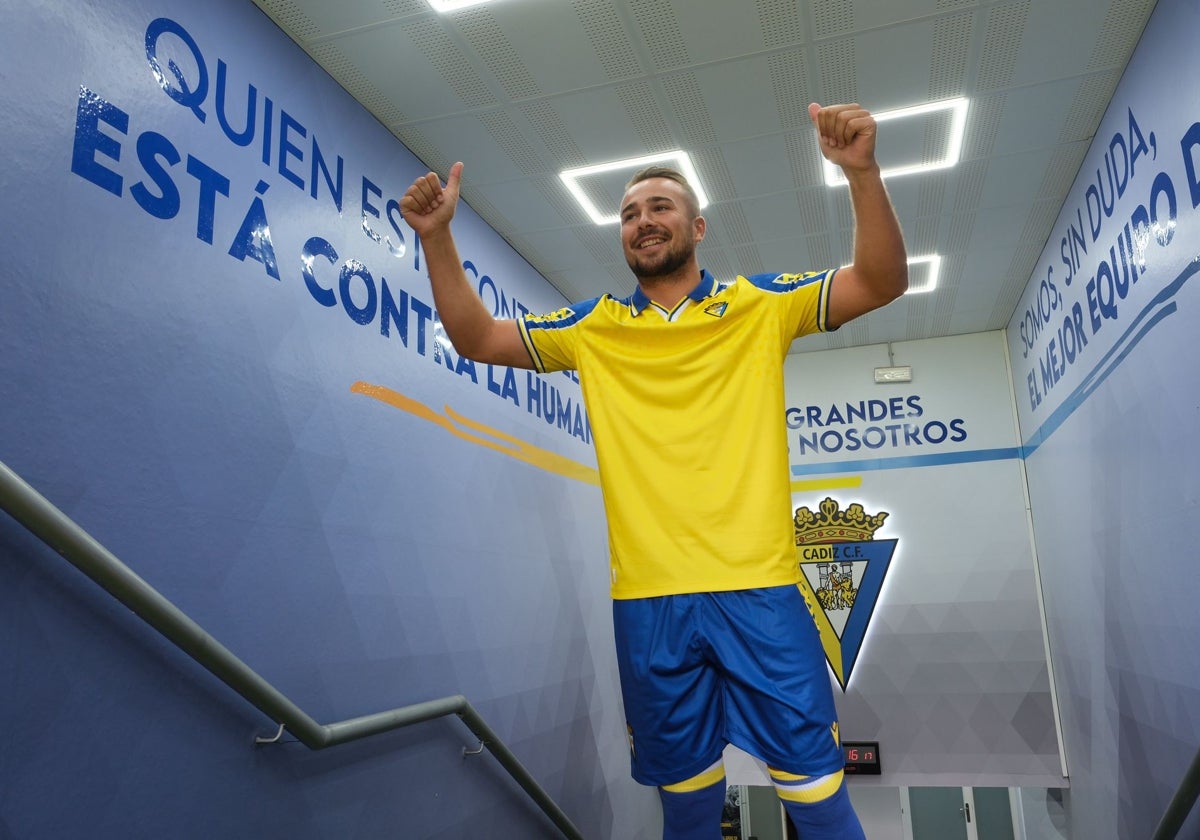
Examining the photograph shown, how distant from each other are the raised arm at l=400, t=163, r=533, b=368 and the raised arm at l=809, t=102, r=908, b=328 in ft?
2.01

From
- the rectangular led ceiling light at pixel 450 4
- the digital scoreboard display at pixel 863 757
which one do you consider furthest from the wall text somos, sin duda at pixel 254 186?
the digital scoreboard display at pixel 863 757

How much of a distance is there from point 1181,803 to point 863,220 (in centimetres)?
241

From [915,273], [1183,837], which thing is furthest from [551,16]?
[1183,837]

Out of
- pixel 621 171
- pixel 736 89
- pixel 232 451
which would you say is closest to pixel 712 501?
pixel 232 451

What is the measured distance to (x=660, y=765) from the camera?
1.30 meters

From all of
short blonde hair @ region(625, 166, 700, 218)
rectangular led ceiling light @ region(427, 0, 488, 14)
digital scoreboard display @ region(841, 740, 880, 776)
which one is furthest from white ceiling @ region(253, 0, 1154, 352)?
digital scoreboard display @ region(841, 740, 880, 776)

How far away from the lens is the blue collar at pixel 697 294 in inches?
58.7

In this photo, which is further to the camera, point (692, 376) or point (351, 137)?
point (351, 137)

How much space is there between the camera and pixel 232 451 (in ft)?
7.07

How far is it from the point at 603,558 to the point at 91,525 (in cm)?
352

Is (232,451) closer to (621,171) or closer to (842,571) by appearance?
(621,171)

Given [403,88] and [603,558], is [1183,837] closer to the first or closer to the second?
[603,558]

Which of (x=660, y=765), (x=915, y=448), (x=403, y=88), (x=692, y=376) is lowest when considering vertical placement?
(x=660, y=765)

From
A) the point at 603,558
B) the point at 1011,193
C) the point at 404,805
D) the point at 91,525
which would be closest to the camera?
the point at 91,525
